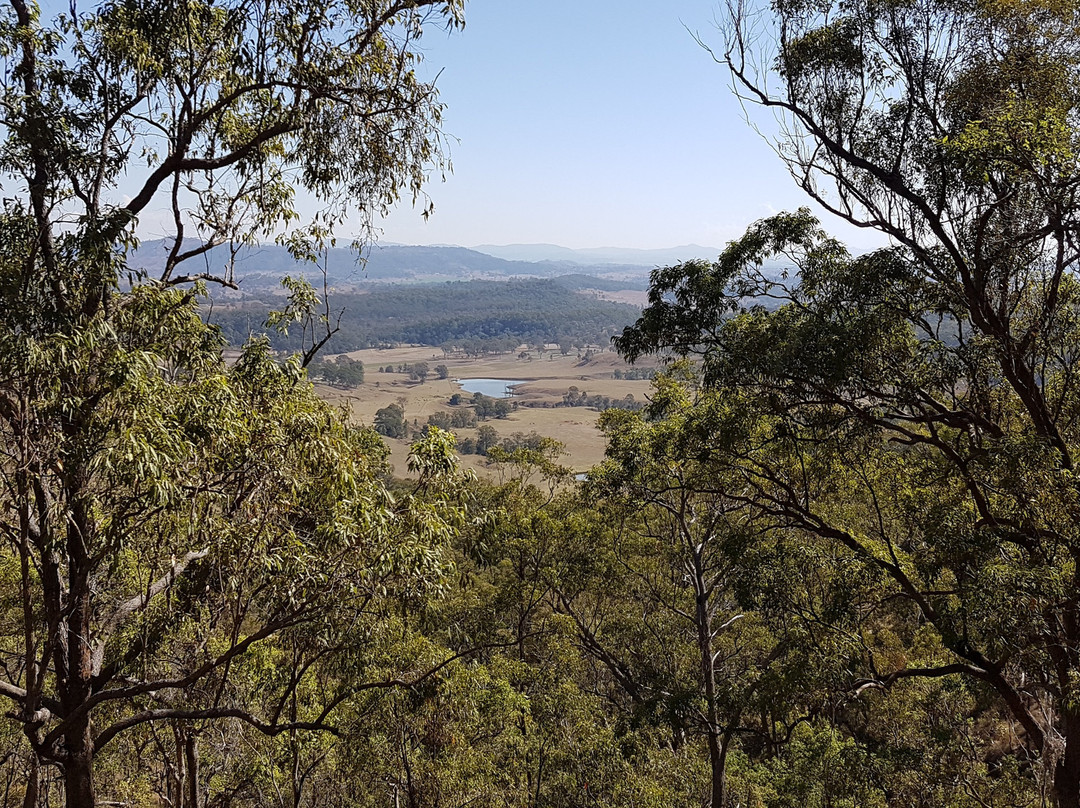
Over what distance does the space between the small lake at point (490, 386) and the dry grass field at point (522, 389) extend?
192cm

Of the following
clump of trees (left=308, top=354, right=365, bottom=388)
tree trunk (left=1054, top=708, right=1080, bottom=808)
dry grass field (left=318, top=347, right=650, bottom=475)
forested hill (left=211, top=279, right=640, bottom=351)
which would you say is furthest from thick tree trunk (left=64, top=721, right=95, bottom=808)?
forested hill (left=211, top=279, right=640, bottom=351)

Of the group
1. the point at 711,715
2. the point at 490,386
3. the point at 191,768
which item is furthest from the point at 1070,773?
the point at 490,386

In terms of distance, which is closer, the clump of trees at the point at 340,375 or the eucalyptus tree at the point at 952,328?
the eucalyptus tree at the point at 952,328

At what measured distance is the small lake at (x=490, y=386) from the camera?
363ft

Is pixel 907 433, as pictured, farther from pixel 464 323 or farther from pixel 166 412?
pixel 464 323

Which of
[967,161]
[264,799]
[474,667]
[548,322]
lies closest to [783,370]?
[967,161]

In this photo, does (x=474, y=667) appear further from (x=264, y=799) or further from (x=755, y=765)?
(x=755, y=765)

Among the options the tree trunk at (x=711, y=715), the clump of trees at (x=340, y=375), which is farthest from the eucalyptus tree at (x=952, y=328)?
the clump of trees at (x=340, y=375)

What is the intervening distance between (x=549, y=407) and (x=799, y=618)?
282 ft

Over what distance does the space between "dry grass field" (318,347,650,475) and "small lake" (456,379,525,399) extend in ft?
6.29

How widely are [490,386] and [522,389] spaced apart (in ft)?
32.6

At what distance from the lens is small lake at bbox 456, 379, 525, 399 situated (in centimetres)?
11062

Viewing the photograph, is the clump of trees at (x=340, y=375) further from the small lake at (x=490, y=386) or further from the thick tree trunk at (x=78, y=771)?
the thick tree trunk at (x=78, y=771)

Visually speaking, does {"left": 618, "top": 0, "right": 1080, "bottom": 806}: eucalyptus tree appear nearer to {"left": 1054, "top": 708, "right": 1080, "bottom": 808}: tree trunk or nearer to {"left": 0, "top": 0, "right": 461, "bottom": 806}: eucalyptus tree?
{"left": 1054, "top": 708, "right": 1080, "bottom": 808}: tree trunk
